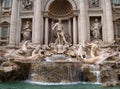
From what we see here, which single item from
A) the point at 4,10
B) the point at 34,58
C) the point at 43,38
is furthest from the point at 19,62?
the point at 4,10

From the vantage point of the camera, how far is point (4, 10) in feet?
76.8

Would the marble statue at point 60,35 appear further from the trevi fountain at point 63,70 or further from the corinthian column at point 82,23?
the trevi fountain at point 63,70

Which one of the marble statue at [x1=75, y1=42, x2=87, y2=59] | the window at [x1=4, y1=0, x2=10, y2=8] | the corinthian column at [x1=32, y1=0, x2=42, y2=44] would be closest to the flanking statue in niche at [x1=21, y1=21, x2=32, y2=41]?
the corinthian column at [x1=32, y1=0, x2=42, y2=44]

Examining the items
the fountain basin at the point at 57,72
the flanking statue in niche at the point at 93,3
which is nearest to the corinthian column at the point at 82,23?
the flanking statue in niche at the point at 93,3

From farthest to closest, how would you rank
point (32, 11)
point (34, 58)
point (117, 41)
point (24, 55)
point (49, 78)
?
point (32, 11) < point (117, 41) < point (24, 55) < point (34, 58) < point (49, 78)

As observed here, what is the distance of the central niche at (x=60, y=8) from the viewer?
23.1 metres

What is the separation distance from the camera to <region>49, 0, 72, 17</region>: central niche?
909 inches

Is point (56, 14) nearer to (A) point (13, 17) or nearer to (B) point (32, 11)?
(B) point (32, 11)

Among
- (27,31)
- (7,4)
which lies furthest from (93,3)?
Answer: (7,4)

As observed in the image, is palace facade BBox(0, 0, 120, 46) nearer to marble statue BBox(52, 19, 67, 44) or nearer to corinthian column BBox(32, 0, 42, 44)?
corinthian column BBox(32, 0, 42, 44)

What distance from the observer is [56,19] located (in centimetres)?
2312

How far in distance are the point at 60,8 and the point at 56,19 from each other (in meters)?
1.64

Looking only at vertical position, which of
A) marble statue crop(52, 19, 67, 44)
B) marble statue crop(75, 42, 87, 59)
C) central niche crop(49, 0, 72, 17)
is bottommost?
marble statue crop(75, 42, 87, 59)

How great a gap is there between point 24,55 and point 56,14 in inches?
312
